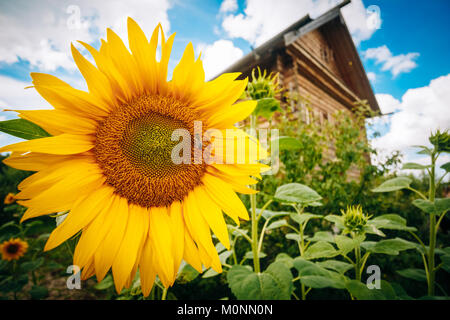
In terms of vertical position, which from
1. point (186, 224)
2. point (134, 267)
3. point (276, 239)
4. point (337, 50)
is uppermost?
point (337, 50)

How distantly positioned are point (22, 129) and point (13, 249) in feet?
10.1

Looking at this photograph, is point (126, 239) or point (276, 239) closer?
point (126, 239)

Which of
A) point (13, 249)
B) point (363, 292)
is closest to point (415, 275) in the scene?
point (363, 292)

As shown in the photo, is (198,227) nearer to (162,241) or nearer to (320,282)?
(162,241)

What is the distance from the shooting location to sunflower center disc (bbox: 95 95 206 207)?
71 cm

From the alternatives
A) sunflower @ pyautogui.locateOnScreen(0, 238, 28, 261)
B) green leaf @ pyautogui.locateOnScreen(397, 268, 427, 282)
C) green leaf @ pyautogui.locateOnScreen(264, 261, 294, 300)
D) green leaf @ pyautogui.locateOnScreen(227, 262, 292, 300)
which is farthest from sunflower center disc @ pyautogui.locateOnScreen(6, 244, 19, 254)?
green leaf @ pyautogui.locateOnScreen(397, 268, 427, 282)

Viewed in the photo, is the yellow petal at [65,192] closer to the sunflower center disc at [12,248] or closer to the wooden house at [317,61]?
the sunflower center disc at [12,248]

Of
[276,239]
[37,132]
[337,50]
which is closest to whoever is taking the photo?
[37,132]

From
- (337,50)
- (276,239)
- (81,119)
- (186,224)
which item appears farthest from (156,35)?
(337,50)

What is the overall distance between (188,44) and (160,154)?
0.36 m

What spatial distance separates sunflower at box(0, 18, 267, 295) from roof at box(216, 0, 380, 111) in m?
3.36

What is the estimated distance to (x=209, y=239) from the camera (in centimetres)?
69

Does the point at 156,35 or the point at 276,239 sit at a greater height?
the point at 156,35

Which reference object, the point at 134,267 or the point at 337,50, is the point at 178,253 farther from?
the point at 337,50
